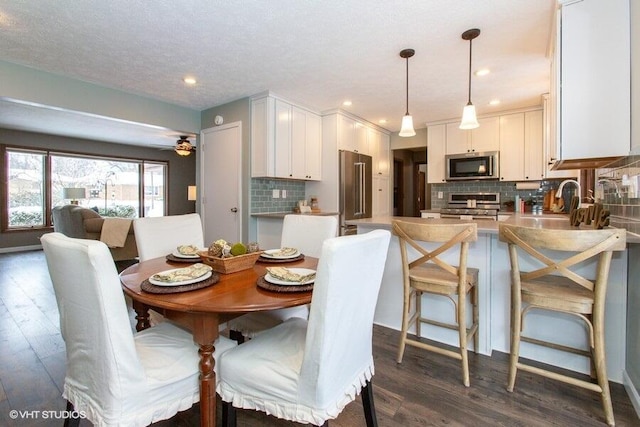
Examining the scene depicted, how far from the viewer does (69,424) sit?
3.87ft

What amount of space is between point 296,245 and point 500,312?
59.0 inches

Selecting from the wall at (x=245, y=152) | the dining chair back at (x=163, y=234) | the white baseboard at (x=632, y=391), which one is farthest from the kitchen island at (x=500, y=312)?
the wall at (x=245, y=152)

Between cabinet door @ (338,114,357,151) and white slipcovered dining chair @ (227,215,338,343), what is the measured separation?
2.46 meters

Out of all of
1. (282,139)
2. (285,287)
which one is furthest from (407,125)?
(285,287)

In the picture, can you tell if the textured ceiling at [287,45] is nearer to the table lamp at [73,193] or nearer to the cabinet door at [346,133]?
the cabinet door at [346,133]

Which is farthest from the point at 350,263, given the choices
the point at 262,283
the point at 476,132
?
the point at 476,132

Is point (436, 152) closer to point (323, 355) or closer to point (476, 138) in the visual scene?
point (476, 138)

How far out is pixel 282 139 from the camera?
3.97 meters

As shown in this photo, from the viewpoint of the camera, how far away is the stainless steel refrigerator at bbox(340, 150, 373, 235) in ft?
14.5

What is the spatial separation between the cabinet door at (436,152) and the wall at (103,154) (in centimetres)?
646

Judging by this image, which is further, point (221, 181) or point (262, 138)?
point (221, 181)

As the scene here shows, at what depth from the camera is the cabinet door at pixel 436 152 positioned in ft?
16.1

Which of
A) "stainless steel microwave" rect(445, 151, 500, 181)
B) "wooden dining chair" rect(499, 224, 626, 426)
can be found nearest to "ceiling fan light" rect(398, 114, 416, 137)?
"wooden dining chair" rect(499, 224, 626, 426)

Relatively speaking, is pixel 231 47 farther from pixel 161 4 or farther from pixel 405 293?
pixel 405 293
